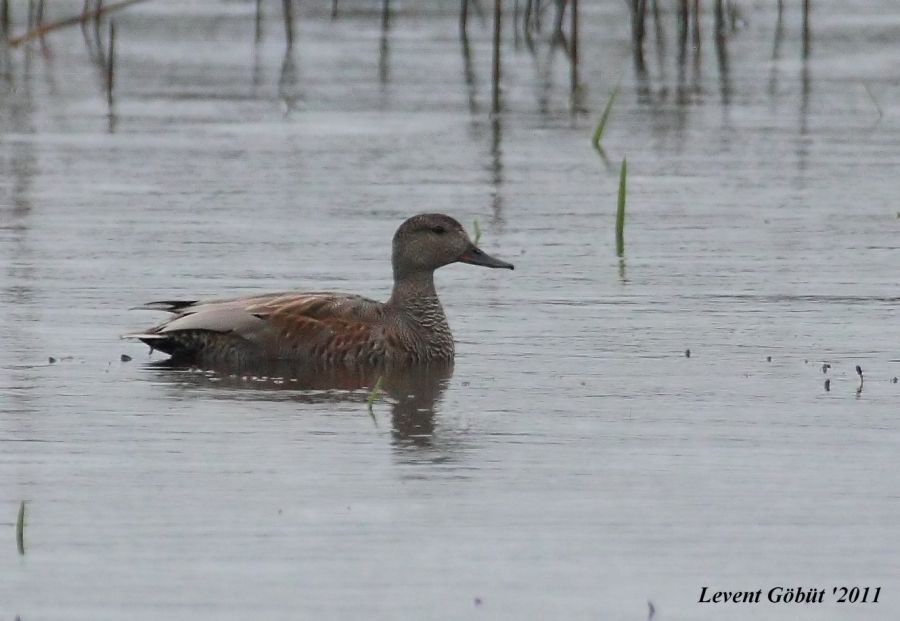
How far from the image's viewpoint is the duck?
9828 mm

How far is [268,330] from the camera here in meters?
9.85

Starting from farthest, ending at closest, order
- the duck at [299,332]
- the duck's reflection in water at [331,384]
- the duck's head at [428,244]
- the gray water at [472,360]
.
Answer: the duck's head at [428,244]
the duck at [299,332]
the duck's reflection in water at [331,384]
the gray water at [472,360]

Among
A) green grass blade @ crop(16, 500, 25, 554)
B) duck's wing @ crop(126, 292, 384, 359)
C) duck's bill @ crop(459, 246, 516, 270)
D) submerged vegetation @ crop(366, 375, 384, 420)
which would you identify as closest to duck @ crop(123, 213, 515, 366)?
duck's wing @ crop(126, 292, 384, 359)

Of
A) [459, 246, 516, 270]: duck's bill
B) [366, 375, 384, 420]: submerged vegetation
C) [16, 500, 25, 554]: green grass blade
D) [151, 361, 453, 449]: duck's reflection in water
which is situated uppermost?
[459, 246, 516, 270]: duck's bill

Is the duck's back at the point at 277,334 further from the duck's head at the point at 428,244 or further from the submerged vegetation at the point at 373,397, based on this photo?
the submerged vegetation at the point at 373,397

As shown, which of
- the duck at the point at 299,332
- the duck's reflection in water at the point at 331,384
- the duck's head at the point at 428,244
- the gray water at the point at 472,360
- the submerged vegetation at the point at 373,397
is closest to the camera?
the gray water at the point at 472,360

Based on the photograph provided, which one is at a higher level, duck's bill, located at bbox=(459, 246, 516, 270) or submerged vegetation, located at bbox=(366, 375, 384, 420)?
duck's bill, located at bbox=(459, 246, 516, 270)

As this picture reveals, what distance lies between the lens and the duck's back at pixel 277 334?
984 cm

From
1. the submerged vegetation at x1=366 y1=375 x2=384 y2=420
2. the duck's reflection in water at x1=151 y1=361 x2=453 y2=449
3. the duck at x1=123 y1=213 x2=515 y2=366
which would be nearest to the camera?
the submerged vegetation at x1=366 y1=375 x2=384 y2=420

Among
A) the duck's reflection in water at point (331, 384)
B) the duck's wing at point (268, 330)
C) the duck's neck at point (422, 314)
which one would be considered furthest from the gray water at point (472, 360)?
the duck's wing at point (268, 330)

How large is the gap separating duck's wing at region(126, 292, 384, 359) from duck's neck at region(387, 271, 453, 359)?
21 centimetres

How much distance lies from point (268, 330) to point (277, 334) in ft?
0.16

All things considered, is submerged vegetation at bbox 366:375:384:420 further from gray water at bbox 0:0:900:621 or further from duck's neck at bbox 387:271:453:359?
duck's neck at bbox 387:271:453:359

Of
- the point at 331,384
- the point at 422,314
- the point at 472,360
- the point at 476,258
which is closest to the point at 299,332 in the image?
the point at 331,384
